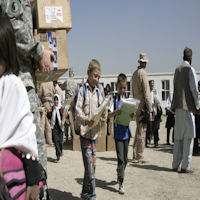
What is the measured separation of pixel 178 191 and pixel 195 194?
25 centimetres

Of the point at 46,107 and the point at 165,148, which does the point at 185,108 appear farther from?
the point at 46,107

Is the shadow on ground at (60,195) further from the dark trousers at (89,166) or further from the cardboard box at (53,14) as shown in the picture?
the cardboard box at (53,14)

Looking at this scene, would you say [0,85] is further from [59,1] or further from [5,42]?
[59,1]

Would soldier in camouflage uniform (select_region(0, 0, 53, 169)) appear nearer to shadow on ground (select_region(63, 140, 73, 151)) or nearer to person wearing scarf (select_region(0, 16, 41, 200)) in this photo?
person wearing scarf (select_region(0, 16, 41, 200))

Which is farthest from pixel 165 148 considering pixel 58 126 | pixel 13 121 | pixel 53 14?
pixel 13 121

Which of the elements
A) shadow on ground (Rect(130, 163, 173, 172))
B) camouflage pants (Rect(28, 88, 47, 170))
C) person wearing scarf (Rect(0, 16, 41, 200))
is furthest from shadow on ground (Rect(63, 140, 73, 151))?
person wearing scarf (Rect(0, 16, 41, 200))

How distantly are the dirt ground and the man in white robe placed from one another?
1.18ft

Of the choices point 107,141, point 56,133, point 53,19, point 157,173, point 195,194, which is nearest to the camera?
point 53,19

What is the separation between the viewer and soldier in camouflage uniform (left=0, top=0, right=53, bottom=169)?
2.34 m

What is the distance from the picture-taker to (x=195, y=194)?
13.8ft

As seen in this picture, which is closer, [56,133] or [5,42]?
[5,42]

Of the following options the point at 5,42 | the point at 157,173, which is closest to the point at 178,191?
the point at 157,173

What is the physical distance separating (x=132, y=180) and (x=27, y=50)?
328cm

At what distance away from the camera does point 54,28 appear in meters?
2.88
